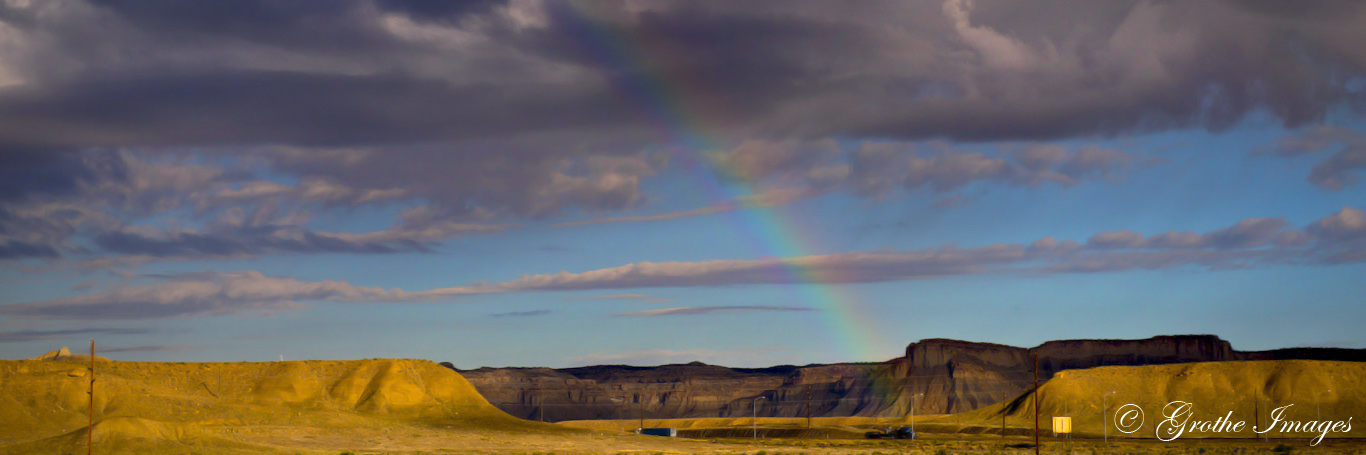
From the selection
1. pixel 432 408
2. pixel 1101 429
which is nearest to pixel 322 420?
pixel 432 408

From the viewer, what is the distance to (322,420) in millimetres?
120688

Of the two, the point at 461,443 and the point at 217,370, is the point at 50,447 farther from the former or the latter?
the point at 217,370

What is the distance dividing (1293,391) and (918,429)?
186ft

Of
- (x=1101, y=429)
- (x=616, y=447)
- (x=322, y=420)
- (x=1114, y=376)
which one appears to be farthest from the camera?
(x=1114, y=376)

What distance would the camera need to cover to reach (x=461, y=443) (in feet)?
333

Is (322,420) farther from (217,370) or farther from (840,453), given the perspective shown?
(840,453)

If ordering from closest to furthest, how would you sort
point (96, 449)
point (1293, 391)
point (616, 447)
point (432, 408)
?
1. point (96, 449)
2. point (616, 447)
3. point (432, 408)
4. point (1293, 391)

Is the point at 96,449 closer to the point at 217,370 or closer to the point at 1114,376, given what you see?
the point at 217,370

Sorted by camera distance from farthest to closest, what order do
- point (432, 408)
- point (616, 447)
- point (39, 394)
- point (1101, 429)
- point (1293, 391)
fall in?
point (1293, 391) → point (1101, 429) → point (432, 408) → point (39, 394) → point (616, 447)

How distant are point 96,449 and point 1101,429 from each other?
4940 inches

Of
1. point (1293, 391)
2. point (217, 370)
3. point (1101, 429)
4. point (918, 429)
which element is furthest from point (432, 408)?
point (1293, 391)

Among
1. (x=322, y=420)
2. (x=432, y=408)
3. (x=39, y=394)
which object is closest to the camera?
(x=39, y=394)

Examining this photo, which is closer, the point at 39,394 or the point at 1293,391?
the point at 39,394

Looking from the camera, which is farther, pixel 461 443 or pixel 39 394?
pixel 39 394
